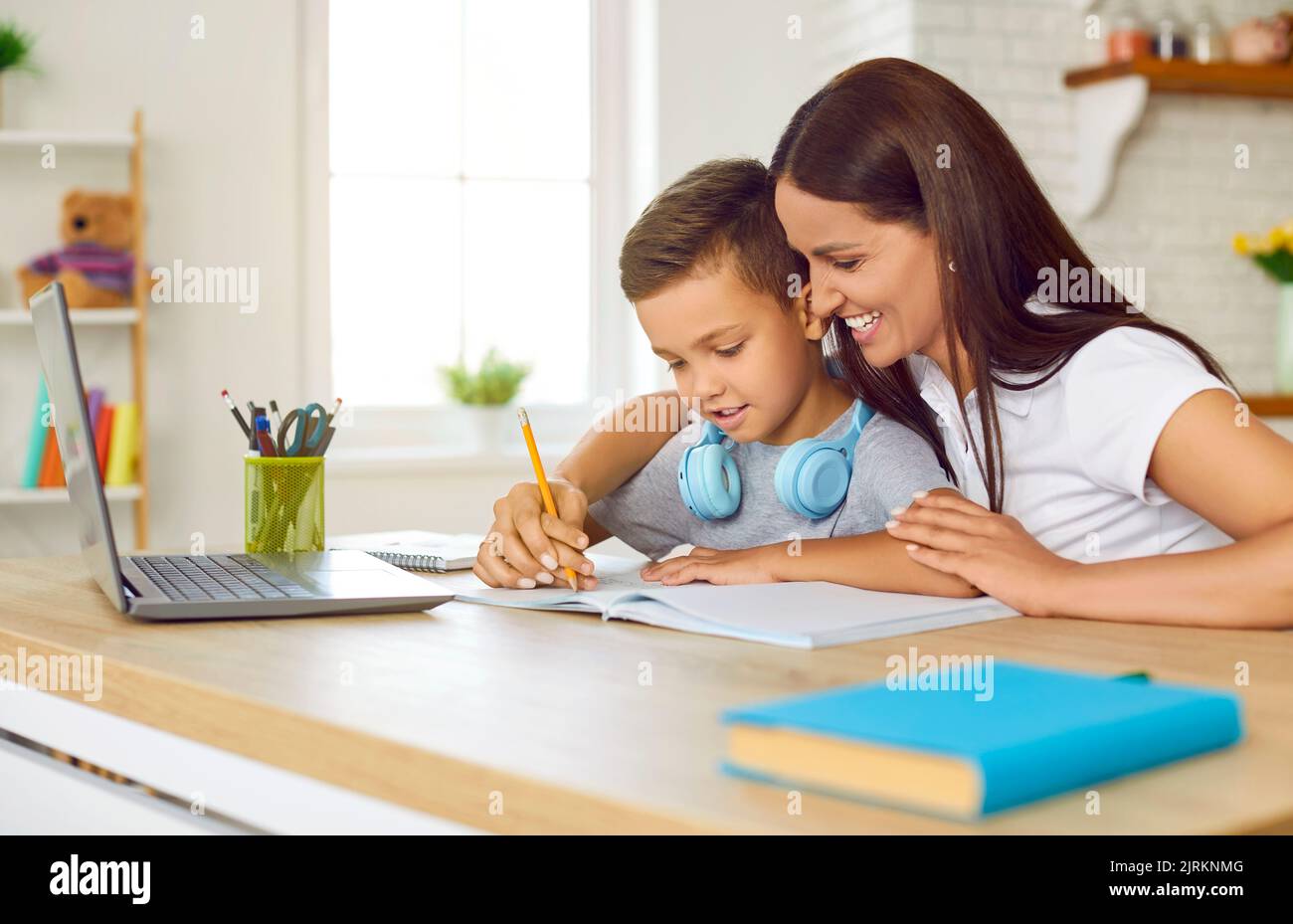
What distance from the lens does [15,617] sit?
1042 millimetres

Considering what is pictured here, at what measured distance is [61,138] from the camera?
3.09 meters

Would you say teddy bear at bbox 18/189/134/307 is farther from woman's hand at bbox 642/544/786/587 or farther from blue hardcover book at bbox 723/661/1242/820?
blue hardcover book at bbox 723/661/1242/820

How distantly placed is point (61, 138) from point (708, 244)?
2245 mm

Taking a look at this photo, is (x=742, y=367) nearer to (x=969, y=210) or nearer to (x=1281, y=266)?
(x=969, y=210)

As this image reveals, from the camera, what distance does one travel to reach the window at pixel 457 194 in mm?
3639

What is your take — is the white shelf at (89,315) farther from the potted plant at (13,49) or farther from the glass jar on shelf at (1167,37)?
the glass jar on shelf at (1167,37)

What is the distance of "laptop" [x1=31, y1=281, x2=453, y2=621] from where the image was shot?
38.5 inches

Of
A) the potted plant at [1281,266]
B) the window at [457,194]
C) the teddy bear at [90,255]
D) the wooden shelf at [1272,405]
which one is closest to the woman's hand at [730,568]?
the teddy bear at [90,255]

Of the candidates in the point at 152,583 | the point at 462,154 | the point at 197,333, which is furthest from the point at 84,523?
the point at 462,154

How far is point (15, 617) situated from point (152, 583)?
0.11 m

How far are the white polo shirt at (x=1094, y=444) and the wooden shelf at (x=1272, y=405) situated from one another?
105 inches

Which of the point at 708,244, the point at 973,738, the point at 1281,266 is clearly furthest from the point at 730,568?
the point at 1281,266
